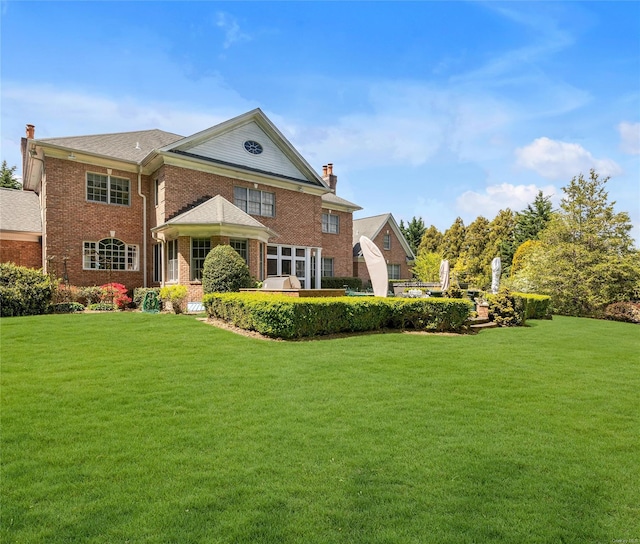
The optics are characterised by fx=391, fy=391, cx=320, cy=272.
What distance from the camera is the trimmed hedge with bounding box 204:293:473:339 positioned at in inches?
367

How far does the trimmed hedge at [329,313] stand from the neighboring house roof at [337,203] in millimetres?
15135

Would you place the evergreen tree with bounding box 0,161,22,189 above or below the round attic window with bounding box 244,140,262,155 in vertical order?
above

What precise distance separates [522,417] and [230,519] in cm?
378

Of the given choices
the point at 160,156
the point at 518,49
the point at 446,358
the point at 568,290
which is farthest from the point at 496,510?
the point at 568,290

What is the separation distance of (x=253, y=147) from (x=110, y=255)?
8.95 m

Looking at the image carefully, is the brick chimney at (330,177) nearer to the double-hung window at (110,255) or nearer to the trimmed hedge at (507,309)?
the double-hung window at (110,255)

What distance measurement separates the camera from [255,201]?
825 inches

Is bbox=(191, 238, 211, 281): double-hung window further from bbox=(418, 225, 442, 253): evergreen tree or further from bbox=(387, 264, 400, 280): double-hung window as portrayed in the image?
bbox=(418, 225, 442, 253): evergreen tree

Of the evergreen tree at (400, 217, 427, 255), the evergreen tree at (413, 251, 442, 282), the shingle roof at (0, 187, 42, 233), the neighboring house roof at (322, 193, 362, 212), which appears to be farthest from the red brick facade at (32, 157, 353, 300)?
the evergreen tree at (400, 217, 427, 255)

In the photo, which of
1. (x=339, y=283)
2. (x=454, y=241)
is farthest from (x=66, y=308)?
(x=454, y=241)

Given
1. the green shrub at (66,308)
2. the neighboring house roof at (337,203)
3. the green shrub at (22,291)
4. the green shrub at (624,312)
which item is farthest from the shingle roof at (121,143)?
the green shrub at (624,312)

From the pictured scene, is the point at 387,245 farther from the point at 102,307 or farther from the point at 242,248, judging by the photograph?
the point at 102,307

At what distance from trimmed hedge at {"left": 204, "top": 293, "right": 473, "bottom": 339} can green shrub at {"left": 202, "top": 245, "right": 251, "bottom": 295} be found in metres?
1.40

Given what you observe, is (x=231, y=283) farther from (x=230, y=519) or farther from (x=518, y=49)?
(x=230, y=519)
